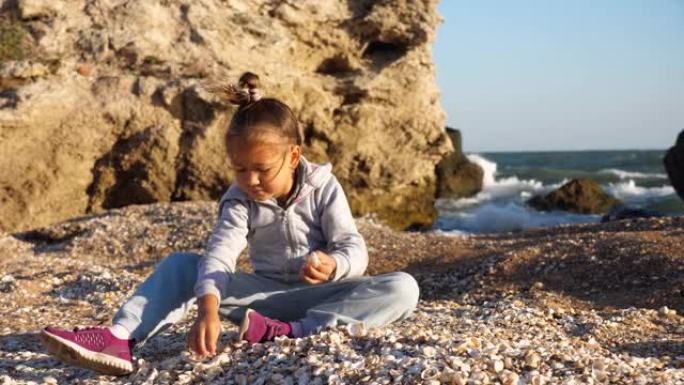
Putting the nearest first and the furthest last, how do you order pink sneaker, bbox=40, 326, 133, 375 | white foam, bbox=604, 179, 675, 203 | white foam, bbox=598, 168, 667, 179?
pink sneaker, bbox=40, 326, 133, 375
white foam, bbox=604, 179, 675, 203
white foam, bbox=598, 168, 667, 179

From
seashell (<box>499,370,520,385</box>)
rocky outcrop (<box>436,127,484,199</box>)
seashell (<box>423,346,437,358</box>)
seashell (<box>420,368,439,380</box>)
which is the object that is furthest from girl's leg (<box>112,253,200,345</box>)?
rocky outcrop (<box>436,127,484,199</box>)

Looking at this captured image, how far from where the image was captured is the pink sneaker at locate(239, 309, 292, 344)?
3508mm

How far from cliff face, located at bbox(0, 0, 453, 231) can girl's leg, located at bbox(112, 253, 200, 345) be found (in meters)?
8.74

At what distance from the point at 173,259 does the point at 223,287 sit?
1.16 ft

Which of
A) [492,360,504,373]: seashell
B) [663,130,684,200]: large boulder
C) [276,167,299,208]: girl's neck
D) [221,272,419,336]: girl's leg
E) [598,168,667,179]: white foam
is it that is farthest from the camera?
[598,168,667,179]: white foam

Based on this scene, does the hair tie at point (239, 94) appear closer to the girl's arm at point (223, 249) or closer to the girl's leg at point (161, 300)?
the girl's arm at point (223, 249)

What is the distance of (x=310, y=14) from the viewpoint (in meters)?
14.3

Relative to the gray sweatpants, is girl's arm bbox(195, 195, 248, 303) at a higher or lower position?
higher

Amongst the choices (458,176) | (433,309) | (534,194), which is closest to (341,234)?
(433,309)

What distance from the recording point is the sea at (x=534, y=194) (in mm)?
20156

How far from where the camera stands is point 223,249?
3.79 m

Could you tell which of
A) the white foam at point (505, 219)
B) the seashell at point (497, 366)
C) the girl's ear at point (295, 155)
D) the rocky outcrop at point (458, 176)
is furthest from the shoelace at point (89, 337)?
the rocky outcrop at point (458, 176)

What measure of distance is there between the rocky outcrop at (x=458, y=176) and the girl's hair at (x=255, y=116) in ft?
76.9

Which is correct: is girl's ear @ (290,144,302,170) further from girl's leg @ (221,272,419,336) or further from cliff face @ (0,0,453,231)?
cliff face @ (0,0,453,231)
